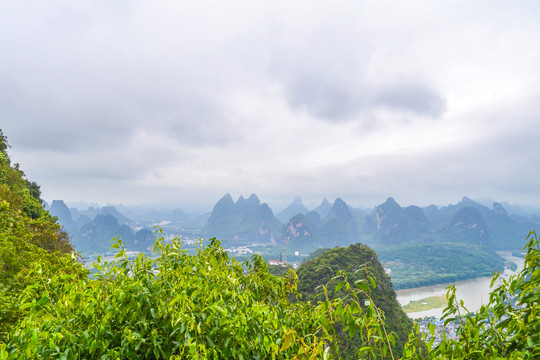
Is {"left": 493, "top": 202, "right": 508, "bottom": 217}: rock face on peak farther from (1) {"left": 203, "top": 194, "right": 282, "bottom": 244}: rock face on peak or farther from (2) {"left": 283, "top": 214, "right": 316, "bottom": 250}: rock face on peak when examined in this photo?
(1) {"left": 203, "top": 194, "right": 282, "bottom": 244}: rock face on peak

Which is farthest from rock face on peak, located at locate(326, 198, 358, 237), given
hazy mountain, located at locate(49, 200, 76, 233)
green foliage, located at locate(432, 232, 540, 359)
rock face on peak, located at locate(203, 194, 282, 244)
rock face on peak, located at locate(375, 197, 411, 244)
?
green foliage, located at locate(432, 232, 540, 359)

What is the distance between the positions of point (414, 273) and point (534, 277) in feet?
267

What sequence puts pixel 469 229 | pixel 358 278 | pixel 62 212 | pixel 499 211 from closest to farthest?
1. pixel 358 278
2. pixel 469 229
3. pixel 62 212
4. pixel 499 211

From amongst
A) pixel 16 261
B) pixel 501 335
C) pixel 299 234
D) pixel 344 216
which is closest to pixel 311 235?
pixel 299 234

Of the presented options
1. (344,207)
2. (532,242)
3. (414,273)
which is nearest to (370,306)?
(532,242)

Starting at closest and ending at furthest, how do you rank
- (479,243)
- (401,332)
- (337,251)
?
(401,332)
(337,251)
(479,243)

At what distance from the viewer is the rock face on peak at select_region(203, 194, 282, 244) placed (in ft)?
453

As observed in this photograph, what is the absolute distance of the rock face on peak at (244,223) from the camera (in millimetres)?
138125

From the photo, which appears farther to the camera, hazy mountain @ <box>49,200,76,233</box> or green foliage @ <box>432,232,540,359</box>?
hazy mountain @ <box>49,200,76,233</box>

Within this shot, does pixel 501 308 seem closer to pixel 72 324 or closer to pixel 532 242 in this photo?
pixel 532 242

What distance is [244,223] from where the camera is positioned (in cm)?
15325

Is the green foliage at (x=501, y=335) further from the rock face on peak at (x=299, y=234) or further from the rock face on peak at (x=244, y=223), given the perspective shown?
the rock face on peak at (x=244, y=223)

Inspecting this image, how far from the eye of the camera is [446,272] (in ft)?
225

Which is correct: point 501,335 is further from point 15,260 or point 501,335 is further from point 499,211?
point 499,211
